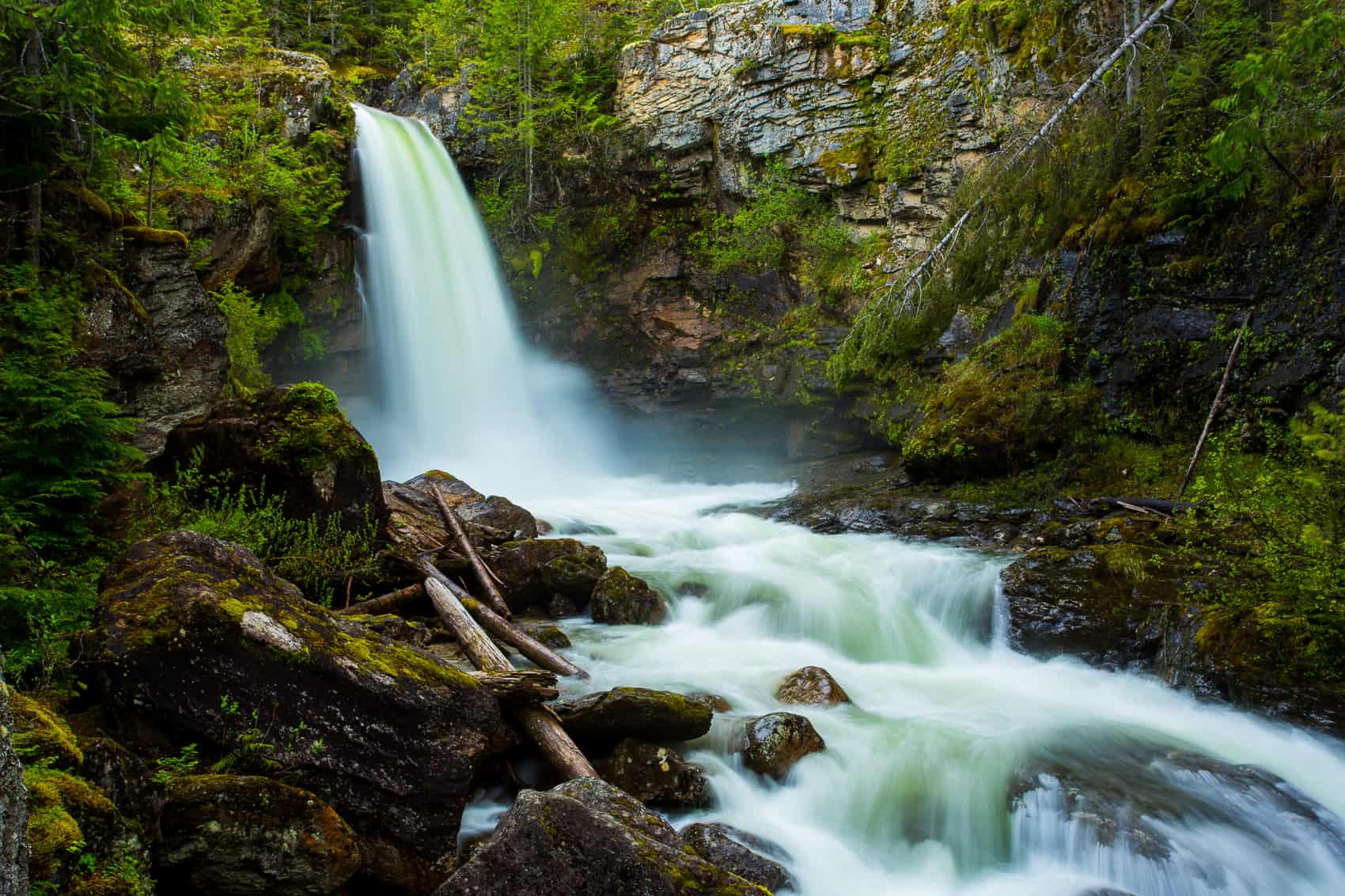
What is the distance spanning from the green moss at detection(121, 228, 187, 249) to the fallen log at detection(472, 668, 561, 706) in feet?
25.5

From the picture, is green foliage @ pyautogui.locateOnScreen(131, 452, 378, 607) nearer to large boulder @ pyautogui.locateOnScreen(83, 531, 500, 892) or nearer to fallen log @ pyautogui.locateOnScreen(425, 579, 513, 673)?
fallen log @ pyautogui.locateOnScreen(425, 579, 513, 673)

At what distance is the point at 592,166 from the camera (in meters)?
19.9

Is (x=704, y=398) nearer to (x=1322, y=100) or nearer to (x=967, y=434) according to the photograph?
(x=967, y=434)

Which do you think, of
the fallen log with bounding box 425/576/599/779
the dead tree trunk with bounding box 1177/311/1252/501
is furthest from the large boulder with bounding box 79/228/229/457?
the dead tree trunk with bounding box 1177/311/1252/501

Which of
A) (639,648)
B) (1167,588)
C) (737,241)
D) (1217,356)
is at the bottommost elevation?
(639,648)

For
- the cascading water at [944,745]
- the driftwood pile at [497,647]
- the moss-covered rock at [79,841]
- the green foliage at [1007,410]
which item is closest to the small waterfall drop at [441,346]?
the cascading water at [944,745]

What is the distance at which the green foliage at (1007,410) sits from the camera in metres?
10.7

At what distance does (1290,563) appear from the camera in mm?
4820

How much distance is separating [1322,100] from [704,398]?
13.1m

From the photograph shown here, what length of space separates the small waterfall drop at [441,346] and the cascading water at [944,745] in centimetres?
818

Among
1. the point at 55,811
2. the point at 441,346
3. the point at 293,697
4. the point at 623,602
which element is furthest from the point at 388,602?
the point at 441,346

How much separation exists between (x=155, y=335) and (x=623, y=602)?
6210 mm

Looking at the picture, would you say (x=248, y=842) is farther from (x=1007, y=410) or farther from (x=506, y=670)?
(x=1007, y=410)

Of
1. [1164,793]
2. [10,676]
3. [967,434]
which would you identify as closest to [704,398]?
[967,434]
